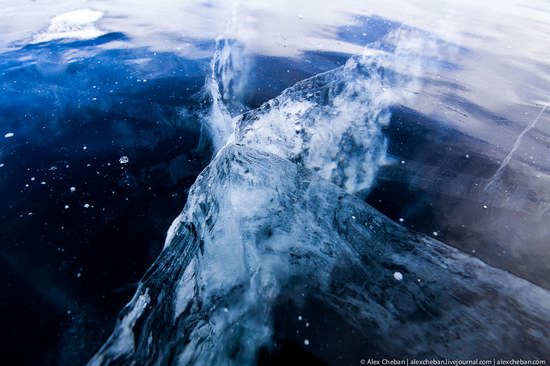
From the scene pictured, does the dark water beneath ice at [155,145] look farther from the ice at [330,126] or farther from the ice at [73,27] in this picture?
the ice at [330,126]

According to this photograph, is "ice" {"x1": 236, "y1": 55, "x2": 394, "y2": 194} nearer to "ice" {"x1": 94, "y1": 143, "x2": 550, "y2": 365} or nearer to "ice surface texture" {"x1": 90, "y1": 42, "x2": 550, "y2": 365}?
"ice surface texture" {"x1": 90, "y1": 42, "x2": 550, "y2": 365}

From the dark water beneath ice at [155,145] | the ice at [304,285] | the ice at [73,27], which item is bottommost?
the ice at [304,285]

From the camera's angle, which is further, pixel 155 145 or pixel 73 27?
pixel 73 27

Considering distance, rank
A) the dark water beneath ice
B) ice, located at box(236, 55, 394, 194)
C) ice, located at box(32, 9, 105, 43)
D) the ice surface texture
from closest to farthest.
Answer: the ice surface texture → the dark water beneath ice → ice, located at box(236, 55, 394, 194) → ice, located at box(32, 9, 105, 43)

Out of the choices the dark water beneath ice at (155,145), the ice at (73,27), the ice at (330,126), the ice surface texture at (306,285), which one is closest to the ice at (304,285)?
the ice surface texture at (306,285)

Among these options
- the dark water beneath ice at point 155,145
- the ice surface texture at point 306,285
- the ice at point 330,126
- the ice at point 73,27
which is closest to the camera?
the ice surface texture at point 306,285

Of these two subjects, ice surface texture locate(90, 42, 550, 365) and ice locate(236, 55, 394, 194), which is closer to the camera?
ice surface texture locate(90, 42, 550, 365)

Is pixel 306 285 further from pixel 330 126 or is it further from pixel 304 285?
pixel 330 126

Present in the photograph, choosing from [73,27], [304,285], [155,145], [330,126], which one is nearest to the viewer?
[304,285]

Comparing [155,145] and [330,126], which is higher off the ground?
[330,126]

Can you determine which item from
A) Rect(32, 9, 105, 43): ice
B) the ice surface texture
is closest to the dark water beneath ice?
Rect(32, 9, 105, 43): ice

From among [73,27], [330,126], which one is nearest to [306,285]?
[330,126]
